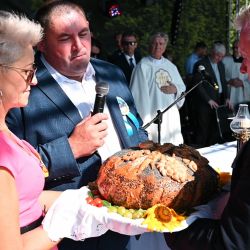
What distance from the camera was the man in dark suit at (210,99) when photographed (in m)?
6.56

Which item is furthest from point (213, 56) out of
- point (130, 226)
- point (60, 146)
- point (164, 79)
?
point (130, 226)

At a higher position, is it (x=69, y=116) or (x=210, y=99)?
(x=69, y=116)

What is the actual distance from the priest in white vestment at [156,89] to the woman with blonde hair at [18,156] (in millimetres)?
3653

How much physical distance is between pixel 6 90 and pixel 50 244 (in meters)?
0.49

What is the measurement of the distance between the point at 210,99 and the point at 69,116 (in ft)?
16.1

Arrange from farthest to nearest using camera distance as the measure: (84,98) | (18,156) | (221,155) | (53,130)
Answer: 1. (221,155)
2. (84,98)
3. (53,130)
4. (18,156)

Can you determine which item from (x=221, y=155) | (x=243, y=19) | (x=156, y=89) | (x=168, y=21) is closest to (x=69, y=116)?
(x=243, y=19)

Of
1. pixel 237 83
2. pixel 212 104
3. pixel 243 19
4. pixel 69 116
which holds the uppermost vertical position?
pixel 243 19

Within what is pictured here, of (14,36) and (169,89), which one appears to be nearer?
(14,36)

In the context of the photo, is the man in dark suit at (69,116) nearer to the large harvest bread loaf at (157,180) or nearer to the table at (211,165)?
the table at (211,165)

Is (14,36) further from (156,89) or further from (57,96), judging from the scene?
(156,89)

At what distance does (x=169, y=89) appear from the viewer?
5.20 m

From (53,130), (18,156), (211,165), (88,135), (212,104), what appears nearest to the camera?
(18,156)

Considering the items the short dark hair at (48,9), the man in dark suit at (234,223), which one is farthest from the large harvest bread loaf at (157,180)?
the short dark hair at (48,9)
